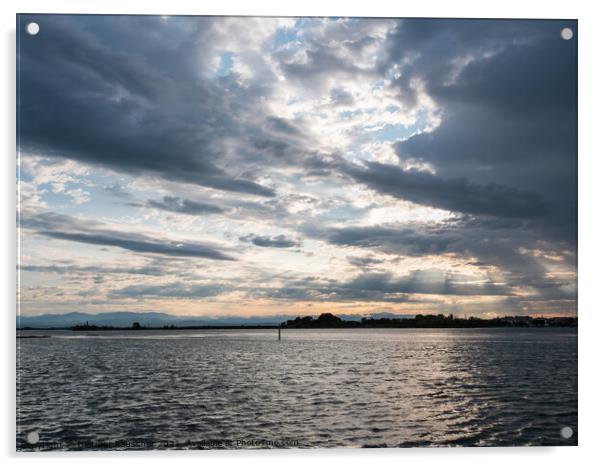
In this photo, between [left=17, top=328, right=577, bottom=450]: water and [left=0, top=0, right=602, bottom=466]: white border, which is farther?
[left=17, top=328, right=577, bottom=450]: water

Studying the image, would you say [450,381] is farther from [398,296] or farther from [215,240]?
[215,240]

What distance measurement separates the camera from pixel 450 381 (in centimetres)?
1822

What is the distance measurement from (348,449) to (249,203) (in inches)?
193

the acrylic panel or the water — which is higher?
the acrylic panel

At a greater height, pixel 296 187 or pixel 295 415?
pixel 296 187

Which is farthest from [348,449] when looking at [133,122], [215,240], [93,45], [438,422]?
[93,45]

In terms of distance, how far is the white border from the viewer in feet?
24.7
